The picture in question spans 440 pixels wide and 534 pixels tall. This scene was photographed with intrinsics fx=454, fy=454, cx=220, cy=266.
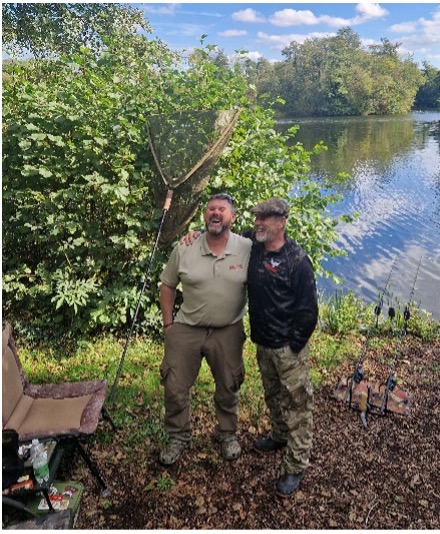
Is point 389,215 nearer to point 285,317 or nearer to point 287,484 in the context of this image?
point 285,317

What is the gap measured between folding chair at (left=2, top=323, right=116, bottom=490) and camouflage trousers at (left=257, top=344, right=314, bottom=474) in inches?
63.1

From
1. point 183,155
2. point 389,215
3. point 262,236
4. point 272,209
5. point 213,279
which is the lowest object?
point 389,215

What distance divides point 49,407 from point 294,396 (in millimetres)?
2266

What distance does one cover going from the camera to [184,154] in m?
5.81

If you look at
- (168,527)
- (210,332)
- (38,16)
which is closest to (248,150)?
(210,332)

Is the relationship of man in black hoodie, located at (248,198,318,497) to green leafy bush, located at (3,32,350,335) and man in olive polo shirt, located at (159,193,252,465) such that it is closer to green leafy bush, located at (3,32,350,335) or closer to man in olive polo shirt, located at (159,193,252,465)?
man in olive polo shirt, located at (159,193,252,465)

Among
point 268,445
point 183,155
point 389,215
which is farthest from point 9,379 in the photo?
point 389,215

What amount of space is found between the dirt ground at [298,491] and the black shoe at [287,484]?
0.05m

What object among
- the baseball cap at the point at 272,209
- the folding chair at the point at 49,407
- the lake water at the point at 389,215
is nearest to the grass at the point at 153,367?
the folding chair at the point at 49,407

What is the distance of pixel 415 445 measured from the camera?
4.62 meters

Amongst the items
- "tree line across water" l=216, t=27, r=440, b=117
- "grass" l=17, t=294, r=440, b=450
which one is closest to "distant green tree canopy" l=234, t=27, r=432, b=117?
"tree line across water" l=216, t=27, r=440, b=117

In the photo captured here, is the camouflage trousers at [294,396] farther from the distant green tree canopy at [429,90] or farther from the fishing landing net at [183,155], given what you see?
the distant green tree canopy at [429,90]

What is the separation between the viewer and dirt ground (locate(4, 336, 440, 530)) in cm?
369

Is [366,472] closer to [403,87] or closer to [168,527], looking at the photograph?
[168,527]
